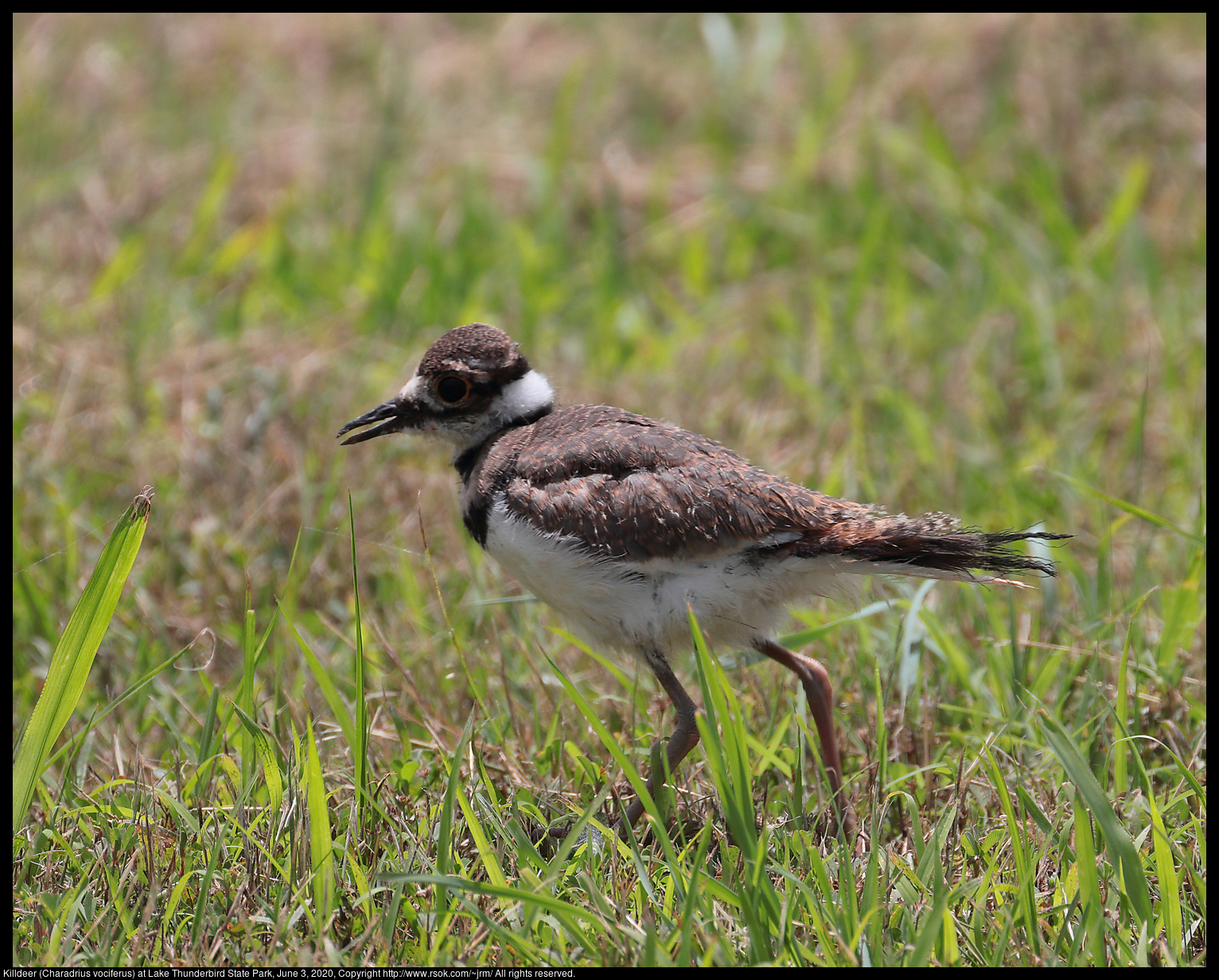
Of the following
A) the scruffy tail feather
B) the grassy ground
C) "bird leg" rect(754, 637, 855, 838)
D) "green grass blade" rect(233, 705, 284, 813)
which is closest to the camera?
the grassy ground

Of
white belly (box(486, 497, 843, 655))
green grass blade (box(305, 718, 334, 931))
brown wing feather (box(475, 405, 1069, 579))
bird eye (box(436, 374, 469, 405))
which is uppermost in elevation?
bird eye (box(436, 374, 469, 405))

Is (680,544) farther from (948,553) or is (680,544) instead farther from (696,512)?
(948,553)

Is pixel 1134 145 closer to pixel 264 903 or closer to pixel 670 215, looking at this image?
pixel 670 215

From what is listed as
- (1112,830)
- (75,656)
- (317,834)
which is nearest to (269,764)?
(317,834)

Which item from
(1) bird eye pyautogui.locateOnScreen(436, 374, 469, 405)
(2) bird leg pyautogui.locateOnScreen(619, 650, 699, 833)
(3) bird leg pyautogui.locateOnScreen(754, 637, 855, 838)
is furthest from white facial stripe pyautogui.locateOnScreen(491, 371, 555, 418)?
(3) bird leg pyautogui.locateOnScreen(754, 637, 855, 838)

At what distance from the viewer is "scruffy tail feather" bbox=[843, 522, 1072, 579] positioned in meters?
2.82

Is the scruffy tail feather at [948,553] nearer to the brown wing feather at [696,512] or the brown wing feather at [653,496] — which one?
the brown wing feather at [696,512]

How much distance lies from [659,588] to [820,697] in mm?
557

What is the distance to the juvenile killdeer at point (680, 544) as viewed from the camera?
2.90 metres

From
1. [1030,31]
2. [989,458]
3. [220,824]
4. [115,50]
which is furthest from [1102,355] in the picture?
[115,50]

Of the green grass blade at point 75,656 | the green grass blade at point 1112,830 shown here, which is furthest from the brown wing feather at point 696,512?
the green grass blade at point 75,656

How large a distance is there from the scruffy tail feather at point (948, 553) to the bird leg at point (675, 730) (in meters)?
0.57

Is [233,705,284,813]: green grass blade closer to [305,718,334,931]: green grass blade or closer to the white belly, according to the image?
[305,718,334,931]: green grass blade

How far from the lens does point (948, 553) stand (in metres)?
2.84
